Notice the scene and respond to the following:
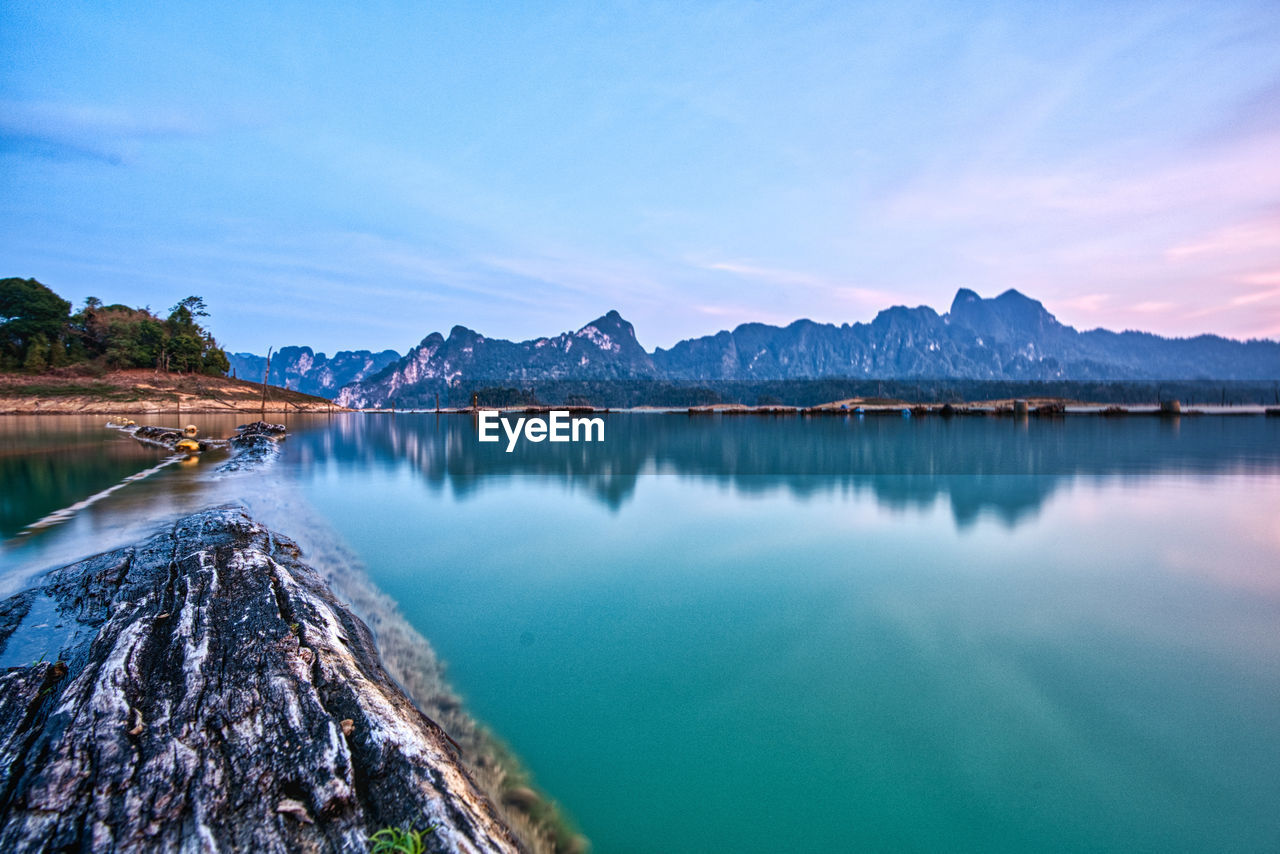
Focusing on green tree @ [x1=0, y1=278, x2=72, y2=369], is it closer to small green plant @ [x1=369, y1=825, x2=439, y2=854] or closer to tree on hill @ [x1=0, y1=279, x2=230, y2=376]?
tree on hill @ [x1=0, y1=279, x2=230, y2=376]

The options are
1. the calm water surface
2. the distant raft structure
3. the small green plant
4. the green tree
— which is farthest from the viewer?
the green tree

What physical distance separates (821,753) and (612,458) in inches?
1119

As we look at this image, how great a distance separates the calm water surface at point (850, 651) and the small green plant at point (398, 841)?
5.41 ft

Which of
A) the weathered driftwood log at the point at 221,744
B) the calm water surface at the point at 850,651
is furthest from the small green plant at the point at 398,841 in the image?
the calm water surface at the point at 850,651

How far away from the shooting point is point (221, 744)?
12.0 feet

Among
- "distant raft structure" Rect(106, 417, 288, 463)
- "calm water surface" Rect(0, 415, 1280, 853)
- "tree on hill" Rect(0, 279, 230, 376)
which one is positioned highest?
"tree on hill" Rect(0, 279, 230, 376)

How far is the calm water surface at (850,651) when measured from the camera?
429 centimetres

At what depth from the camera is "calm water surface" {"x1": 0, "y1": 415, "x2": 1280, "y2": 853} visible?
429cm

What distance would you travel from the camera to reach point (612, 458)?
3312cm

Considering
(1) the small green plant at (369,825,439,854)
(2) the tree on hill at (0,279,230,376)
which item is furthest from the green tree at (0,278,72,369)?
(1) the small green plant at (369,825,439,854)

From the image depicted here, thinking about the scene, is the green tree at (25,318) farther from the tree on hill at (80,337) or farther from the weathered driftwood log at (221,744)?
the weathered driftwood log at (221,744)

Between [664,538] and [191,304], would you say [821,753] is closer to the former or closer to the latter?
[664,538]

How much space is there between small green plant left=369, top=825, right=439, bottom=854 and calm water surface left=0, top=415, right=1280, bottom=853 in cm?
165

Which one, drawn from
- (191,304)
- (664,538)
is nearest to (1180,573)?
(664,538)
